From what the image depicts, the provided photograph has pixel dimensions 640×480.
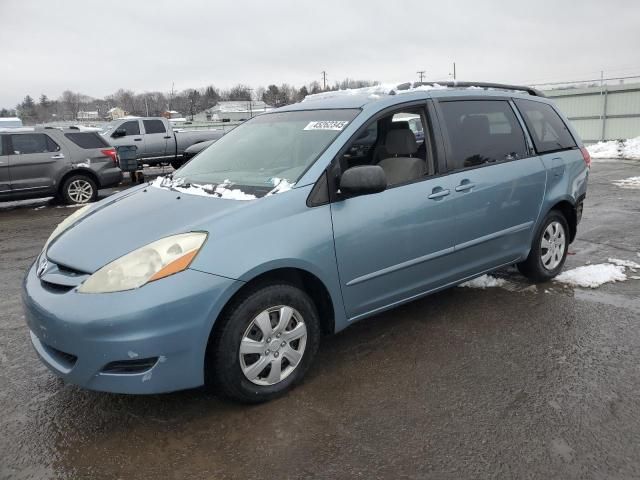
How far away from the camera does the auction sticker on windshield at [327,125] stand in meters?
3.50

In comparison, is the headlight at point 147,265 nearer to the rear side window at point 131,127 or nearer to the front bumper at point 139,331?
the front bumper at point 139,331

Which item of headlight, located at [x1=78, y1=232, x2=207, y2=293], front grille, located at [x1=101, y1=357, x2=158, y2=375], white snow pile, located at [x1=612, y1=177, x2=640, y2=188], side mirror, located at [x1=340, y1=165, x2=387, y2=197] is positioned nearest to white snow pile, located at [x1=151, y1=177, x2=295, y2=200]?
side mirror, located at [x1=340, y1=165, x2=387, y2=197]

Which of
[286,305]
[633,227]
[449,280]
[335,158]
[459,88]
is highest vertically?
[459,88]

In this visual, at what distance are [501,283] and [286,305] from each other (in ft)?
9.22

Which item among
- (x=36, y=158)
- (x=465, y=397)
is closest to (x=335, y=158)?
(x=465, y=397)

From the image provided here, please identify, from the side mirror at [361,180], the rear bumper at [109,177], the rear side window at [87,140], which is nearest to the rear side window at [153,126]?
the rear side window at [87,140]

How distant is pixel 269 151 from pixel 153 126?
13734 mm

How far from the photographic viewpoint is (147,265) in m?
2.66

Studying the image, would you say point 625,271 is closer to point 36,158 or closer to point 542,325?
point 542,325

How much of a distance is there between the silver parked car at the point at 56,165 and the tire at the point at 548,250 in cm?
937

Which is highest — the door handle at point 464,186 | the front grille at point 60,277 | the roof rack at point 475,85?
the roof rack at point 475,85

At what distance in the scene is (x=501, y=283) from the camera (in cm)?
500

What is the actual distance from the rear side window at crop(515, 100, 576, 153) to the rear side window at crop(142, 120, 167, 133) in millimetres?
13603

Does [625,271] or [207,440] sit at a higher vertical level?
[207,440]
